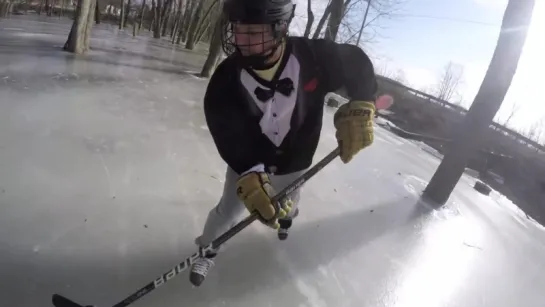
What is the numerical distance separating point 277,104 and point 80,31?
788cm

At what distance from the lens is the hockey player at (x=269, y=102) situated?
1.63 meters

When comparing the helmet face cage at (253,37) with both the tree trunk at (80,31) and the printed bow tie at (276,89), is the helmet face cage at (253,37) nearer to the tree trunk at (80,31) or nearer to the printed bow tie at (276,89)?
the printed bow tie at (276,89)

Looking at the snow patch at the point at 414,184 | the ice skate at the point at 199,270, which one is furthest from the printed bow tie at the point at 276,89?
the snow patch at the point at 414,184

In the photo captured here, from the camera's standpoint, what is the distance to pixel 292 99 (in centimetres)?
183

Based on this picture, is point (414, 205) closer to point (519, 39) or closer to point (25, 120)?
point (519, 39)

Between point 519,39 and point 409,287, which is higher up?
point 519,39

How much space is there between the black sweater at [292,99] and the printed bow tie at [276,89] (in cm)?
2

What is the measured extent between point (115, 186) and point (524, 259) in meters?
3.29

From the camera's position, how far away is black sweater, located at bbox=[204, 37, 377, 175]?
1.79 m

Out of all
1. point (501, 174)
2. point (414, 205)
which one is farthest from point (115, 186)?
point (501, 174)

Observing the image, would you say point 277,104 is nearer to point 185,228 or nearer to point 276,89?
point 276,89

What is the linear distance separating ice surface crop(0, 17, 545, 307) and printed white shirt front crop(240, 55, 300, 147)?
0.82 meters

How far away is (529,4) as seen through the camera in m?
3.77

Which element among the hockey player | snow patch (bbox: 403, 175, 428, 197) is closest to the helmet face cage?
the hockey player
